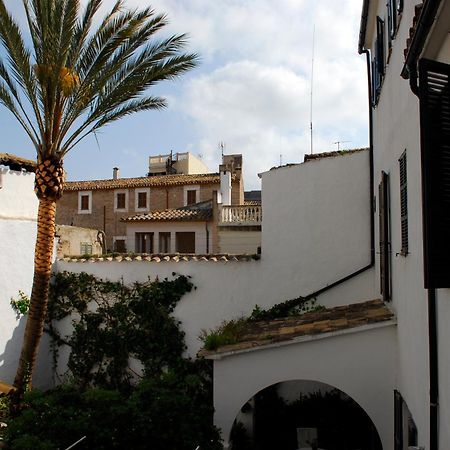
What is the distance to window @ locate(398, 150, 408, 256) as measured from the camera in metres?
6.43

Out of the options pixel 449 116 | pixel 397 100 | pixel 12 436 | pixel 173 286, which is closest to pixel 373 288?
pixel 173 286

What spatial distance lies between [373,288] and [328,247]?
60.1 inches

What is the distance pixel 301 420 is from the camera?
37.3 ft

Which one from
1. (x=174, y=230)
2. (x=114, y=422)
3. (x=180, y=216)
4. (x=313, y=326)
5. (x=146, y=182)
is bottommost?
(x=114, y=422)

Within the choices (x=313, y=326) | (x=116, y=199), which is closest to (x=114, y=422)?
(x=313, y=326)

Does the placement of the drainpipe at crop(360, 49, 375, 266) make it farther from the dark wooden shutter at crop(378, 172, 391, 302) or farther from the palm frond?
the palm frond

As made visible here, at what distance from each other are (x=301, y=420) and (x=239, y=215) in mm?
11823

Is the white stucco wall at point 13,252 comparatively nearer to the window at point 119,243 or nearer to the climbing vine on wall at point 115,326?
the climbing vine on wall at point 115,326

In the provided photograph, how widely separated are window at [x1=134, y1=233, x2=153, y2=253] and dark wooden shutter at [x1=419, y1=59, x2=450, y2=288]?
1006 inches

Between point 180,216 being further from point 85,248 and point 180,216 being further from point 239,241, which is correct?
point 85,248

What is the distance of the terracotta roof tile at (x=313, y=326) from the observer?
8.07 m

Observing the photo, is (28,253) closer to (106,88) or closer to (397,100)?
(106,88)

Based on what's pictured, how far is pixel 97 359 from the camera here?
1420 cm

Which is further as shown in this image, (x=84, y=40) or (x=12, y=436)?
(x=84, y=40)
